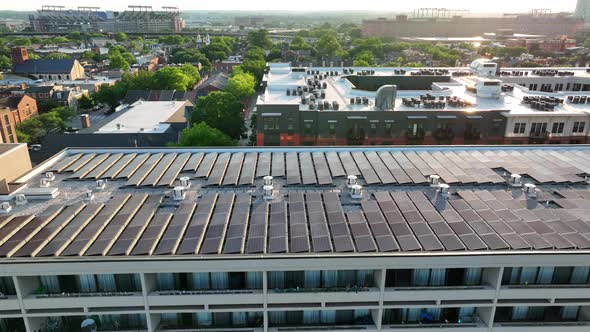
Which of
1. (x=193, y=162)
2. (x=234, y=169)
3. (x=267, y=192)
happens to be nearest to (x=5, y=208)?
(x=193, y=162)

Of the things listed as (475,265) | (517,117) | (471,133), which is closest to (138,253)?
(475,265)

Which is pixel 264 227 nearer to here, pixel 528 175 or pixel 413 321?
pixel 413 321

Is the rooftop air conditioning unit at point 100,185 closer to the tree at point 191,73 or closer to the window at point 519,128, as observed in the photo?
the window at point 519,128

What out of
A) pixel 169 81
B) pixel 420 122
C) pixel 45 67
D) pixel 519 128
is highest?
pixel 420 122

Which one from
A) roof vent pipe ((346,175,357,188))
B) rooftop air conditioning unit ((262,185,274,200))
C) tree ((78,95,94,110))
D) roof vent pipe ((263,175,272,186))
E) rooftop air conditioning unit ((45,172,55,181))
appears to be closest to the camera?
rooftop air conditioning unit ((262,185,274,200))

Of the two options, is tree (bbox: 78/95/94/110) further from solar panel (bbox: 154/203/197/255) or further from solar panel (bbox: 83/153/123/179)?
solar panel (bbox: 154/203/197/255)

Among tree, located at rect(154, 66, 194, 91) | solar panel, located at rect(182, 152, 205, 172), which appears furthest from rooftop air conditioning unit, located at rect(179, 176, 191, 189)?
tree, located at rect(154, 66, 194, 91)

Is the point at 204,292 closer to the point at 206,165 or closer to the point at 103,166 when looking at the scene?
the point at 206,165
